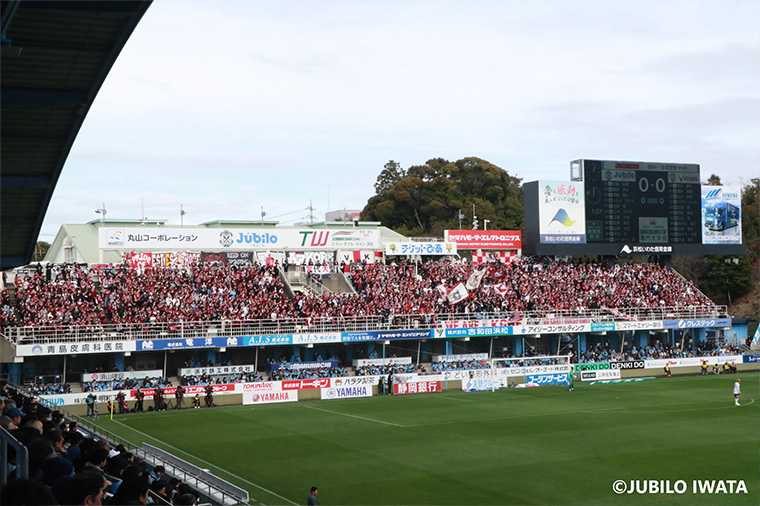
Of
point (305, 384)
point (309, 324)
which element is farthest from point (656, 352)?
point (305, 384)

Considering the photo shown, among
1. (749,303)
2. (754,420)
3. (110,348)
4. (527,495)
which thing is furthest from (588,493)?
(749,303)

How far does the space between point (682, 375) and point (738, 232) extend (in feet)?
52.5

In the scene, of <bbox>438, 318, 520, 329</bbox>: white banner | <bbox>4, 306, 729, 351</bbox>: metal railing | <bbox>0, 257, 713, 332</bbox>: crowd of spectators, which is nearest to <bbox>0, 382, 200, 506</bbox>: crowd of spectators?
<bbox>4, 306, 729, 351</bbox>: metal railing

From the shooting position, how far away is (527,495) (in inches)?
820

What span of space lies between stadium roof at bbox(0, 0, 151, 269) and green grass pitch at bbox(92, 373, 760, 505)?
1005 centimetres

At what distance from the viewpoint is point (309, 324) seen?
4822 centimetres

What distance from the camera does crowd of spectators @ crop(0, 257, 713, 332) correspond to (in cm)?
4475

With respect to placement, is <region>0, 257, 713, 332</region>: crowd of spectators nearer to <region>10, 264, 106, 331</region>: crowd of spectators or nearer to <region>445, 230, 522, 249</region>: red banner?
<region>10, 264, 106, 331</region>: crowd of spectators

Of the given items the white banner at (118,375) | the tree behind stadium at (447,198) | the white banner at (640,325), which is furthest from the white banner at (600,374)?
the tree behind stadium at (447,198)

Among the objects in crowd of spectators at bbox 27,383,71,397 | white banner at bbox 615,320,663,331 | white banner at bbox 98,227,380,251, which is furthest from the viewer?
white banner at bbox 615,320,663,331

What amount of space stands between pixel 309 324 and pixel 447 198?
47.5m

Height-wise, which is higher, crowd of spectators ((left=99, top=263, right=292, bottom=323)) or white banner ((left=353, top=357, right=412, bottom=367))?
crowd of spectators ((left=99, top=263, right=292, bottom=323))

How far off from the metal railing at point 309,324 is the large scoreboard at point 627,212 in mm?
4772

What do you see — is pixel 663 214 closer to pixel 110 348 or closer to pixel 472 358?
pixel 472 358
